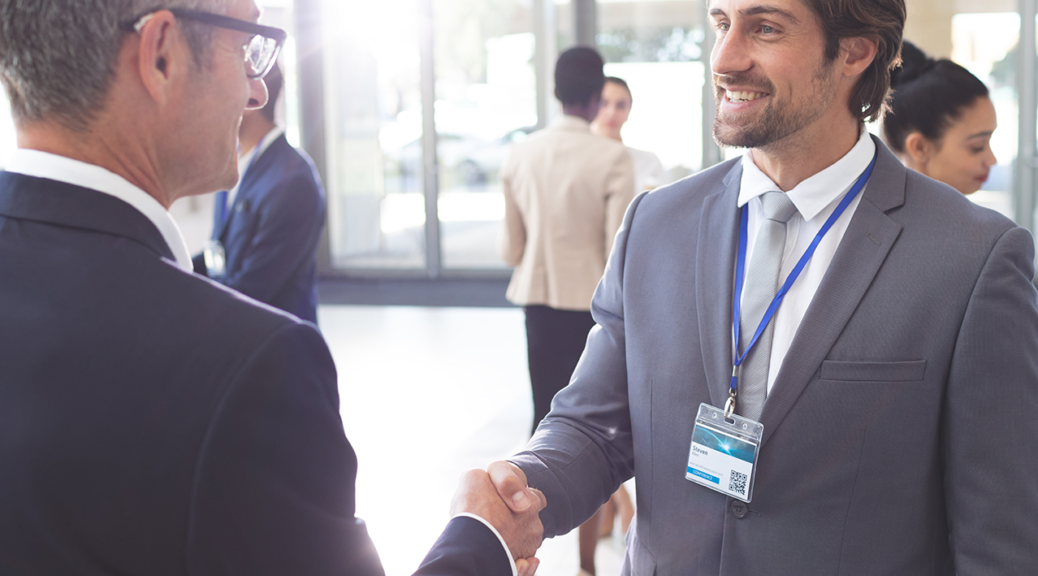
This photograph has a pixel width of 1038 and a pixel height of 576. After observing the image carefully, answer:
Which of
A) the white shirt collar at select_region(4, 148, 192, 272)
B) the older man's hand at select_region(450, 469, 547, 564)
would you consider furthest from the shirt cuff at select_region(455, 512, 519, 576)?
the white shirt collar at select_region(4, 148, 192, 272)

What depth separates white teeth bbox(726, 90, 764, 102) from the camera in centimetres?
135

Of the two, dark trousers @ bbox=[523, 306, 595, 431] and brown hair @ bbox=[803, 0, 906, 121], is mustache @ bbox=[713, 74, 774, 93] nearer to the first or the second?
brown hair @ bbox=[803, 0, 906, 121]

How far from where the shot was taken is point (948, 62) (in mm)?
2295

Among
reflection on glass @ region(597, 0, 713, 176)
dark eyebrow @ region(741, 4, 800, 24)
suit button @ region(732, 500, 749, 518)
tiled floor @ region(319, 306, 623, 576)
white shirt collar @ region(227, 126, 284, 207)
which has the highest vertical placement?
reflection on glass @ region(597, 0, 713, 176)

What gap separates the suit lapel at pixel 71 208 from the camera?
2.70 feet

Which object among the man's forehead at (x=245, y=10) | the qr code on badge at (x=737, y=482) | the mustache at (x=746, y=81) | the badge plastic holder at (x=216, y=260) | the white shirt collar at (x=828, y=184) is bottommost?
the qr code on badge at (x=737, y=482)

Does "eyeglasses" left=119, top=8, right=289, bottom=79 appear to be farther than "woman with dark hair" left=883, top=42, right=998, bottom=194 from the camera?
No

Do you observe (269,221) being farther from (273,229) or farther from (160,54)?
(160,54)

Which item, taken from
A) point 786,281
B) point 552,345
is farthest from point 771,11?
point 552,345

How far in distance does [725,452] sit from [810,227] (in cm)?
39

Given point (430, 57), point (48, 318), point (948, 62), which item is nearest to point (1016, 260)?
point (48, 318)

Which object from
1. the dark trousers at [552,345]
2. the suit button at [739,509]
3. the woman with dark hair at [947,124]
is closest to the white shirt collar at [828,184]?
the suit button at [739,509]

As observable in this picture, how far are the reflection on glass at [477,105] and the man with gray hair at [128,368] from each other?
818 centimetres

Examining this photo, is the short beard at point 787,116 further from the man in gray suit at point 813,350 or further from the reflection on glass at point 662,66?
the reflection on glass at point 662,66
